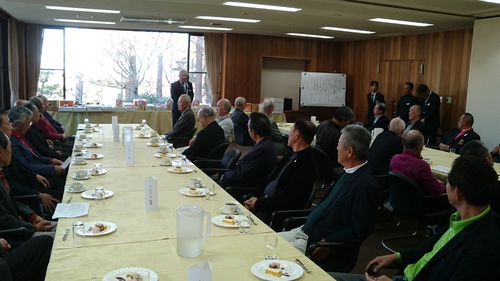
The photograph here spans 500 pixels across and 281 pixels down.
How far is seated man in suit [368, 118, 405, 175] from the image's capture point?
4.85 metres

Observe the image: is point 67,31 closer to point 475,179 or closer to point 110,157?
point 110,157

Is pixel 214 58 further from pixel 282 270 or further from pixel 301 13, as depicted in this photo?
pixel 282 270

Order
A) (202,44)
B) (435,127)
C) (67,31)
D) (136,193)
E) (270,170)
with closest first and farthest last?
(136,193)
(270,170)
(435,127)
(67,31)
(202,44)

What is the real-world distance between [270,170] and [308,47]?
945cm

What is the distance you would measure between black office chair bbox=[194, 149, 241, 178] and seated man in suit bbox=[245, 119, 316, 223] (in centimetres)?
125

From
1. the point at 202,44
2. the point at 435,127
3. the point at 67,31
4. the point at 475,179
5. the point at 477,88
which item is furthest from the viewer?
the point at 202,44

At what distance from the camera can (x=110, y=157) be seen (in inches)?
174

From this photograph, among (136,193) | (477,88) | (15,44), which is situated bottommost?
(136,193)

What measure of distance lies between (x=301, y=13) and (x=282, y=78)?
192 inches

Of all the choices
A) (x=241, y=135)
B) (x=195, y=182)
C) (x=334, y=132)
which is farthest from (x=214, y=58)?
(x=195, y=182)

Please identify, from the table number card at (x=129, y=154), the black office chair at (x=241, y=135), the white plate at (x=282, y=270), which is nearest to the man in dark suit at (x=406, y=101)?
the black office chair at (x=241, y=135)

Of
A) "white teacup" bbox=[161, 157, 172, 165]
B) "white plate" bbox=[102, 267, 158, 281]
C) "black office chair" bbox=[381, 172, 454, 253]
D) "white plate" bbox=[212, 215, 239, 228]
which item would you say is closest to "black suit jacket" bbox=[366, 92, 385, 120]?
"black office chair" bbox=[381, 172, 454, 253]

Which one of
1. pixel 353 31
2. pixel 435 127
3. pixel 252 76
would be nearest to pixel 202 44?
pixel 252 76

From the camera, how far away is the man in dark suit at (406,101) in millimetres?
10086
